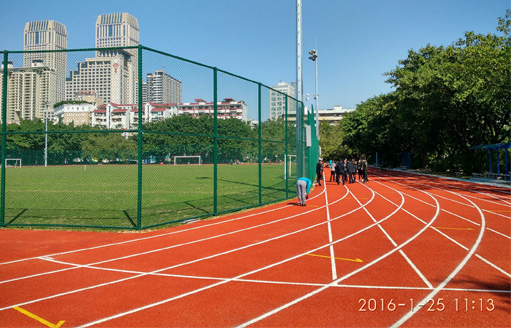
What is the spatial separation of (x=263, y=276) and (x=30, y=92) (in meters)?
8.51

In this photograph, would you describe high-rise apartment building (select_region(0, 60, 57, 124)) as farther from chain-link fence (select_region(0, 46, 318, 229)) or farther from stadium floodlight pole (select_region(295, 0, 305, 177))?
stadium floodlight pole (select_region(295, 0, 305, 177))

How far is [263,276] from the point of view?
562cm

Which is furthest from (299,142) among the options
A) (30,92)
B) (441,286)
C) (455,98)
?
(455,98)

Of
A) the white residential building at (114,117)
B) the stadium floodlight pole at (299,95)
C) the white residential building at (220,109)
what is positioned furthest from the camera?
the stadium floodlight pole at (299,95)

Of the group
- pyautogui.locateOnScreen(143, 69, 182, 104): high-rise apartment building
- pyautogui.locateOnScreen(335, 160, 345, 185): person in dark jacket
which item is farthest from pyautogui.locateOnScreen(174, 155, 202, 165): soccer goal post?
pyautogui.locateOnScreen(335, 160, 345, 185): person in dark jacket

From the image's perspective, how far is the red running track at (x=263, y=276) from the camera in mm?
4246

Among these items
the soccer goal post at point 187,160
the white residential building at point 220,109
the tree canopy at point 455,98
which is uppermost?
the tree canopy at point 455,98

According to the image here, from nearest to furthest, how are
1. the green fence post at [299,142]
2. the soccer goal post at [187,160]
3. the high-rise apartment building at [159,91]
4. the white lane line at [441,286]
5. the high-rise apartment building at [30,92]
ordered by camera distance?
1. the white lane line at [441,286]
2. the high-rise apartment building at [159,91]
3. the high-rise apartment building at [30,92]
4. the green fence post at [299,142]
5. the soccer goal post at [187,160]

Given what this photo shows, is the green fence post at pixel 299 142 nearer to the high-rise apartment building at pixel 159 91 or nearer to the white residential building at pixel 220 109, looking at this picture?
the white residential building at pixel 220 109

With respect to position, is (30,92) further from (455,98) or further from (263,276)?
(455,98)

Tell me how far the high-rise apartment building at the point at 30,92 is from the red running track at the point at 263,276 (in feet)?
10.2

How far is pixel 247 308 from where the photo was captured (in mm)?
4461

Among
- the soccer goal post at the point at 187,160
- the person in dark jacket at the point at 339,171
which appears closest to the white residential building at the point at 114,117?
the soccer goal post at the point at 187,160

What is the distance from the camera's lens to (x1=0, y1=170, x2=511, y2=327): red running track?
13.9 ft
